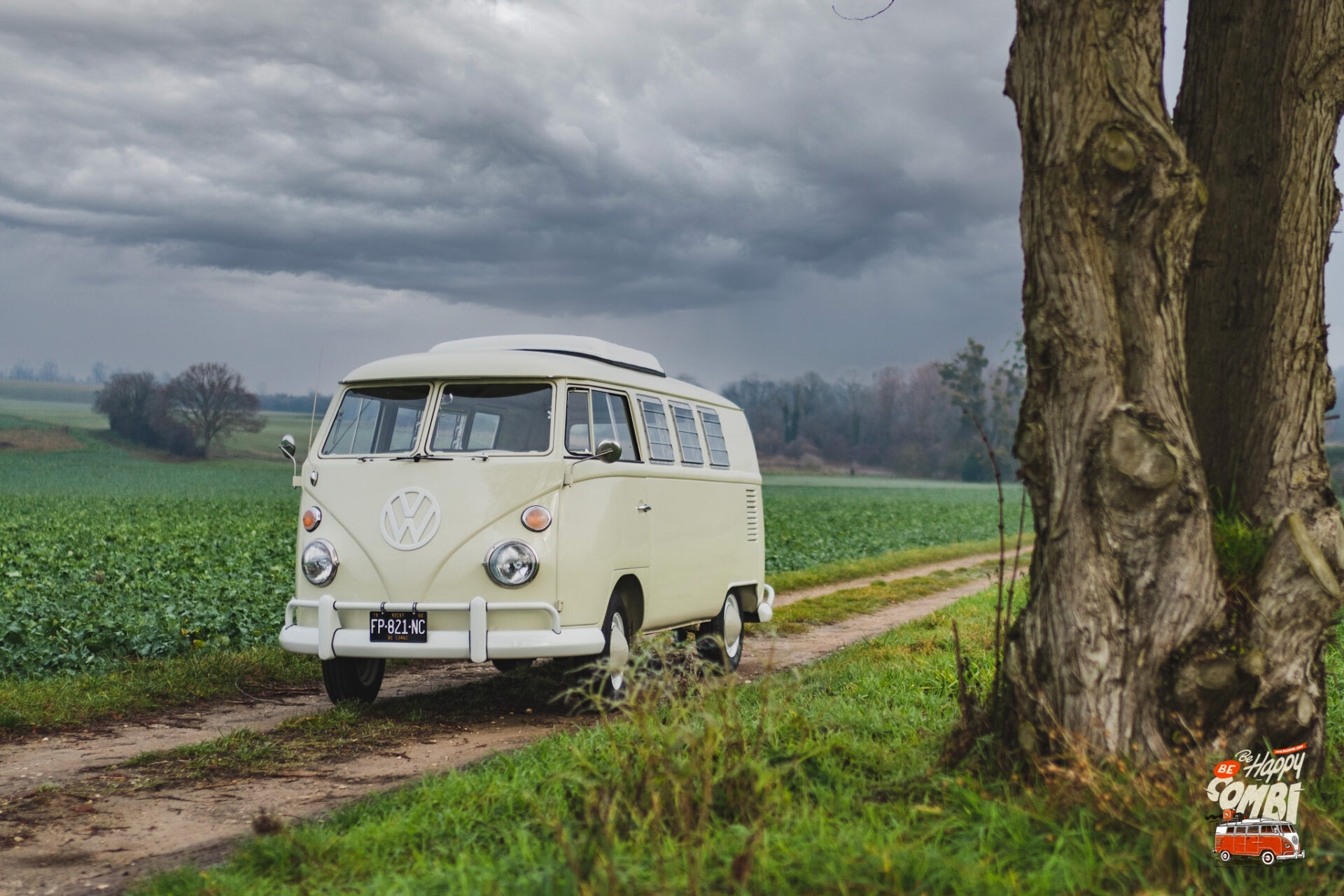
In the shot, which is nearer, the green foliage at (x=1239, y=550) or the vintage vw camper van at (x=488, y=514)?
the green foliage at (x=1239, y=550)

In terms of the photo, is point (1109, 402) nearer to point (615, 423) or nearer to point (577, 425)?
point (577, 425)

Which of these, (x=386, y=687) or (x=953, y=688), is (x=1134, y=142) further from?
(x=386, y=687)

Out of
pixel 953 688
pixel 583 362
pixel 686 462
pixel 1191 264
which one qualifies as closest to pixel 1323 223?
pixel 1191 264

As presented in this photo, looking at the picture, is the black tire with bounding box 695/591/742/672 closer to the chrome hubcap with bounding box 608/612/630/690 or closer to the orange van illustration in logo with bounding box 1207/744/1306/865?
the chrome hubcap with bounding box 608/612/630/690

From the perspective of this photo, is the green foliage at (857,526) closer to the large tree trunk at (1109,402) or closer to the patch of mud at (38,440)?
the large tree trunk at (1109,402)

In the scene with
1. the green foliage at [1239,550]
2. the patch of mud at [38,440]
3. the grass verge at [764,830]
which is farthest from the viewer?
the patch of mud at [38,440]

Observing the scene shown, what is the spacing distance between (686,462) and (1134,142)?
6069mm

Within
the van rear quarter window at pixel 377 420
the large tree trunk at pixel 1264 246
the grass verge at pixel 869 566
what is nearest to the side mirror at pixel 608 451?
the van rear quarter window at pixel 377 420

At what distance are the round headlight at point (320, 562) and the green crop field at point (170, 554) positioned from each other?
1.38 meters

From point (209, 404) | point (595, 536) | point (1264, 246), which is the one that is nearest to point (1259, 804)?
point (1264, 246)

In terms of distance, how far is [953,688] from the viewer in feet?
24.4

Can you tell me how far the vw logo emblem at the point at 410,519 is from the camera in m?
7.59

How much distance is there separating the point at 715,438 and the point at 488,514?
12.6 feet

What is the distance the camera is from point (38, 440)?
9631 centimetres
